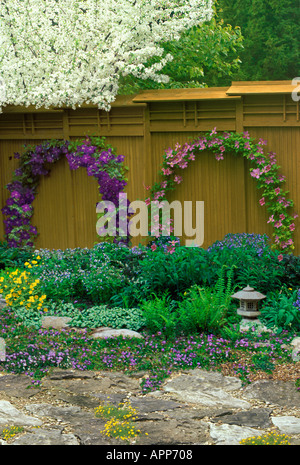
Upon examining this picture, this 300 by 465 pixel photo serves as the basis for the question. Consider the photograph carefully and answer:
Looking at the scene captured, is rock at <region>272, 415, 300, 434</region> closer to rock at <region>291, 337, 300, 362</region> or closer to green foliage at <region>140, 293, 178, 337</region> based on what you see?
rock at <region>291, 337, 300, 362</region>

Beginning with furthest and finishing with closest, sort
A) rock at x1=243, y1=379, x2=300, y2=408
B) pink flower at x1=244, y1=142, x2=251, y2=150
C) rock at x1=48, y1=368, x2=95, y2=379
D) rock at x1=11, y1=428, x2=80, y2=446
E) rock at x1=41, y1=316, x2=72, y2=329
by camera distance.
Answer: pink flower at x1=244, y1=142, x2=251, y2=150, rock at x1=41, y1=316, x2=72, y2=329, rock at x1=48, y1=368, x2=95, y2=379, rock at x1=243, y1=379, x2=300, y2=408, rock at x1=11, y1=428, x2=80, y2=446

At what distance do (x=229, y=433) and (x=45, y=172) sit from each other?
637 centimetres

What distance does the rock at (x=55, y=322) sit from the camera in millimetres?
7414

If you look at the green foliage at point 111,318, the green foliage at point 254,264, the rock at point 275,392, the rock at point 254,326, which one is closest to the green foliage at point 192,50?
the green foliage at point 254,264

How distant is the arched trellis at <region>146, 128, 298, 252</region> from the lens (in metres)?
8.92

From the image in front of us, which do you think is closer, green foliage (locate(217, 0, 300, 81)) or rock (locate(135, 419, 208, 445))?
rock (locate(135, 419, 208, 445))

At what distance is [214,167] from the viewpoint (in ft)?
30.8

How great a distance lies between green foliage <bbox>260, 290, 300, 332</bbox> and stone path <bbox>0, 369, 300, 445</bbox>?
1.23m

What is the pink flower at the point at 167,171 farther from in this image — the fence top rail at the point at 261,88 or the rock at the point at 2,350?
the rock at the point at 2,350

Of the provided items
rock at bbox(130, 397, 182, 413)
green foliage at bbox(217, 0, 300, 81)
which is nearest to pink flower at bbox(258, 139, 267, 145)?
rock at bbox(130, 397, 182, 413)

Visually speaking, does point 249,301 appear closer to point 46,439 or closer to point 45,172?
point 46,439

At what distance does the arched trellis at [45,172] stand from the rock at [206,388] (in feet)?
13.7
